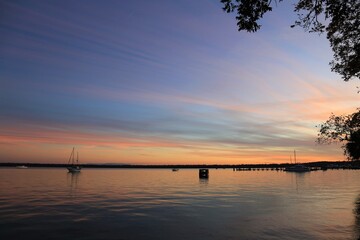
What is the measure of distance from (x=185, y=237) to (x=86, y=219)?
10.4m

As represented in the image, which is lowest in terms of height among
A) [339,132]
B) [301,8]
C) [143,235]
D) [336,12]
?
[143,235]

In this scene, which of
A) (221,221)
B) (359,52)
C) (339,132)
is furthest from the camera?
(339,132)

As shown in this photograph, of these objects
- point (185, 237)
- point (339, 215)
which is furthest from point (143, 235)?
point (339, 215)

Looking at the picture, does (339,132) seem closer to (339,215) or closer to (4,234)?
(339,215)

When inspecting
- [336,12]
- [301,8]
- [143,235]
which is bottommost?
[143,235]

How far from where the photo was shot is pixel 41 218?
2588cm

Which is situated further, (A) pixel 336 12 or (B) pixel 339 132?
(B) pixel 339 132

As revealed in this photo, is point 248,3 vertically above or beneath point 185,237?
above

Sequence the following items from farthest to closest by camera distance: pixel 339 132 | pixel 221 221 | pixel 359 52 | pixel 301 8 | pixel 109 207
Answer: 1. pixel 109 207
2. pixel 339 132
3. pixel 221 221
4. pixel 359 52
5. pixel 301 8

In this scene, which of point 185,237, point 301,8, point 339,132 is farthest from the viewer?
point 339,132

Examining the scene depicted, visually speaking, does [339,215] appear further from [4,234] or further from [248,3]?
[4,234]

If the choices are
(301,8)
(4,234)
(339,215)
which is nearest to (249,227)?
(339,215)

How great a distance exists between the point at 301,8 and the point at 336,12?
221 cm

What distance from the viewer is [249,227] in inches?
885
